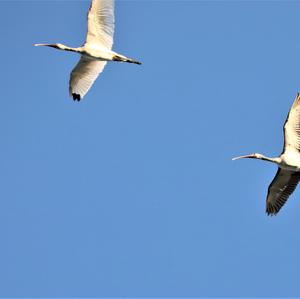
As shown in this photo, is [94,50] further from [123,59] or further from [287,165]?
[287,165]

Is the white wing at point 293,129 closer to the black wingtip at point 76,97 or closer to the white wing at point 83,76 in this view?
the white wing at point 83,76

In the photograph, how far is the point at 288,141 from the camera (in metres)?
44.7

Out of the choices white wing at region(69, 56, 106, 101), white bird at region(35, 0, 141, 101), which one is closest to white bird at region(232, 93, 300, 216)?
white bird at region(35, 0, 141, 101)

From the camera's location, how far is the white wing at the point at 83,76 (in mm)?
46625

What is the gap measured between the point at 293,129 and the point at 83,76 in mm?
8469

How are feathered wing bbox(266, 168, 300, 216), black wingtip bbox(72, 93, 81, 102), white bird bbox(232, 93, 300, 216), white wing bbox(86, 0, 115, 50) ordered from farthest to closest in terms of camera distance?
1. black wingtip bbox(72, 93, 81, 102)
2. feathered wing bbox(266, 168, 300, 216)
3. white wing bbox(86, 0, 115, 50)
4. white bird bbox(232, 93, 300, 216)

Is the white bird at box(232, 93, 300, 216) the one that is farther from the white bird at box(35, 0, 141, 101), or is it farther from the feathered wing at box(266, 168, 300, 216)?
the white bird at box(35, 0, 141, 101)

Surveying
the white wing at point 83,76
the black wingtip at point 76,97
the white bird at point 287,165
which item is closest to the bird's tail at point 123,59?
the white wing at point 83,76

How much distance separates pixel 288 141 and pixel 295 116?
1066mm

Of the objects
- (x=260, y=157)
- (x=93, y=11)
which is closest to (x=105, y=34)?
(x=93, y=11)

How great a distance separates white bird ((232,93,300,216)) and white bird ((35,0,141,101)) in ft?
20.5

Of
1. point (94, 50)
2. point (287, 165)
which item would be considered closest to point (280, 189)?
point (287, 165)

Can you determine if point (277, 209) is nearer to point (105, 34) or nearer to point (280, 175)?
point (280, 175)

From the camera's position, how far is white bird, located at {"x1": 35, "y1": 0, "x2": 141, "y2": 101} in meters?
44.8
